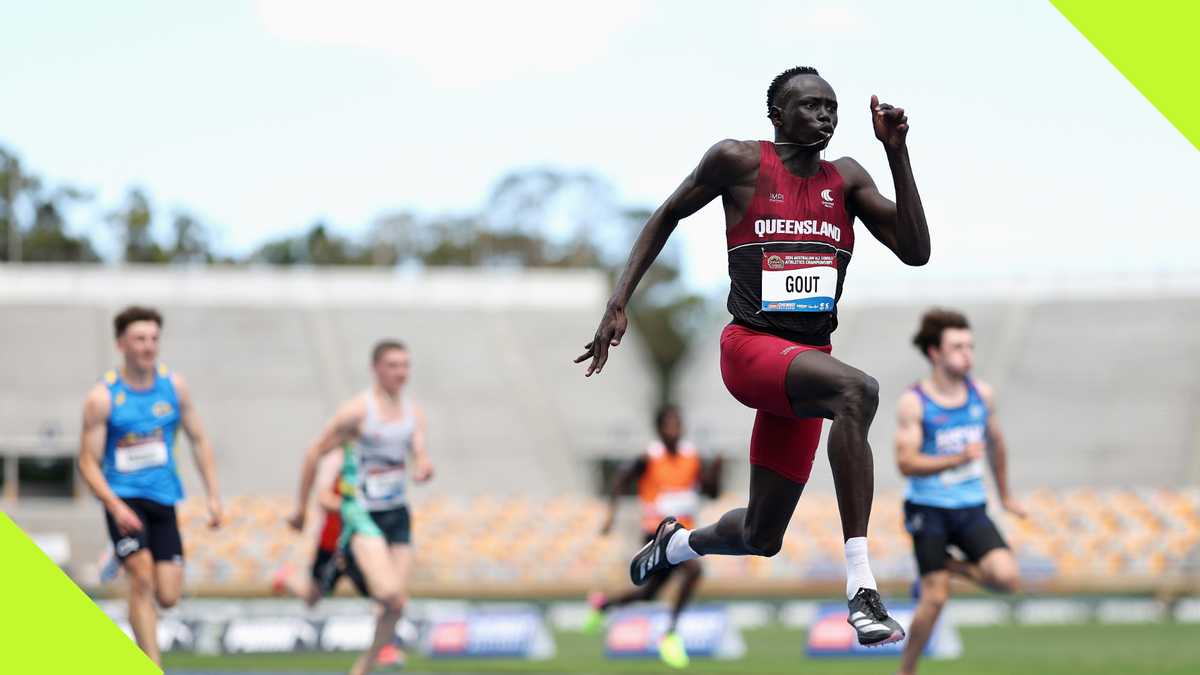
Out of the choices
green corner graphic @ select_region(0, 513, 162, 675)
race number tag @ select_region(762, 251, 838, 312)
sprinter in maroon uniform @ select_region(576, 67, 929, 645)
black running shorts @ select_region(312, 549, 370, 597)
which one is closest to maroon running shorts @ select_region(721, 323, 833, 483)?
sprinter in maroon uniform @ select_region(576, 67, 929, 645)

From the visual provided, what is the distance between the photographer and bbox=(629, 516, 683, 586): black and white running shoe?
8.47 m

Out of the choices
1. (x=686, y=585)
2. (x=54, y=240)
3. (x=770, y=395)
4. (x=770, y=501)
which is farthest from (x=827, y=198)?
(x=54, y=240)

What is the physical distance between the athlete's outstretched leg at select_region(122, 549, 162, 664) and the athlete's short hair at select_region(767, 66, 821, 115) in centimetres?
526

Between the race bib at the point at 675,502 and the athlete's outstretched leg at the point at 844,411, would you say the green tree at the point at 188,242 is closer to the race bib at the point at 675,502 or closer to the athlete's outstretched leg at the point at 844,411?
the race bib at the point at 675,502

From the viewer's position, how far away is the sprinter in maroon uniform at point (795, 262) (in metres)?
6.64

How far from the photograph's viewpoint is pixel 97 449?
396 inches

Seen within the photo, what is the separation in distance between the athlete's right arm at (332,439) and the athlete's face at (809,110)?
541cm

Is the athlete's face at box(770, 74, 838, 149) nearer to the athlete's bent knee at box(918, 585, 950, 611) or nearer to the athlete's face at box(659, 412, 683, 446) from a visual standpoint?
the athlete's bent knee at box(918, 585, 950, 611)

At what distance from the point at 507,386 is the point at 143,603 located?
4074 centimetres

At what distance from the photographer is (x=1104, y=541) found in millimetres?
30172

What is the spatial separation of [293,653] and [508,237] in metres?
60.9

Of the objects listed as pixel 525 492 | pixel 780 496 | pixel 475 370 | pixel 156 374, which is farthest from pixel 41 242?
pixel 780 496

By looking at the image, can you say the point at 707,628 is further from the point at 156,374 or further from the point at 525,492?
the point at 525,492

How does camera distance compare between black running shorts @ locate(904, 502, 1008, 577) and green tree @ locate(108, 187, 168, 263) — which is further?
green tree @ locate(108, 187, 168, 263)
